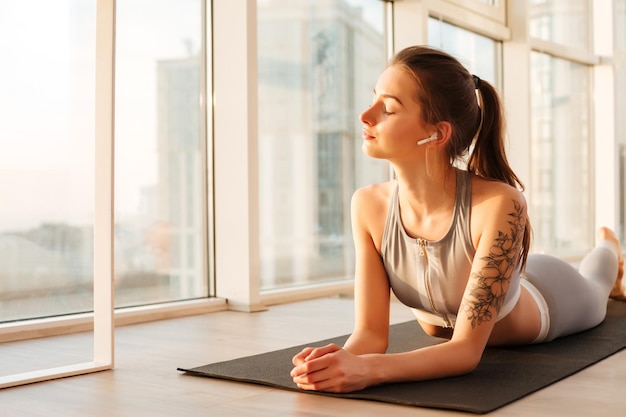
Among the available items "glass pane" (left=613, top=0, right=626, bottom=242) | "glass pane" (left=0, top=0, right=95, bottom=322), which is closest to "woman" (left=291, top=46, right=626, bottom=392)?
"glass pane" (left=0, top=0, right=95, bottom=322)

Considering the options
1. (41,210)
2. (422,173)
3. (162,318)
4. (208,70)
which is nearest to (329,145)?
(208,70)

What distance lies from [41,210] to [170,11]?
97 centimetres

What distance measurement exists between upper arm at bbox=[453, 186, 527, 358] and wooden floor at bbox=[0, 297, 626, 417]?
0.57ft

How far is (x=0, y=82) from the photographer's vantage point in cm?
235

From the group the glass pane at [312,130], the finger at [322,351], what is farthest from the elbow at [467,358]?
the glass pane at [312,130]

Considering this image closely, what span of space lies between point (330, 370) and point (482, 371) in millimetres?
398

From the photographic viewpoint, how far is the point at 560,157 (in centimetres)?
543

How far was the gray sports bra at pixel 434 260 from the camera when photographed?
1690 mm

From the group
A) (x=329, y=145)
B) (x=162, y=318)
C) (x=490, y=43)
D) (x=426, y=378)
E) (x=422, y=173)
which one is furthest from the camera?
(x=490, y=43)

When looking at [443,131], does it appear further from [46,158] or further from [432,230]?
[46,158]

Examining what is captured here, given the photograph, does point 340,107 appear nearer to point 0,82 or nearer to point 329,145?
point 329,145

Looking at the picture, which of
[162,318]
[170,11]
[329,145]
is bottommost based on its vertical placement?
[162,318]

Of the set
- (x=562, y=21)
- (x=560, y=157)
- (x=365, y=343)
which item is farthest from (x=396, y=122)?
(x=562, y=21)

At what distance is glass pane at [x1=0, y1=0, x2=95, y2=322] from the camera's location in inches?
93.4
